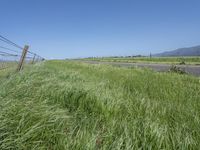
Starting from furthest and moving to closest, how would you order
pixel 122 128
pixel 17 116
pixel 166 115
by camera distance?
pixel 166 115, pixel 122 128, pixel 17 116

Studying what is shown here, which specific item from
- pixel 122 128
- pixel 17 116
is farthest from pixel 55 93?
pixel 122 128

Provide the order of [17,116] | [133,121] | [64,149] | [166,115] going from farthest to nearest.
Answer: [166,115] < [133,121] < [17,116] < [64,149]

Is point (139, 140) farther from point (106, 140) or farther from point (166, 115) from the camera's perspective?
point (166, 115)

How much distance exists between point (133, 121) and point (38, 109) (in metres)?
1.22

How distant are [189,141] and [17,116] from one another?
1844mm

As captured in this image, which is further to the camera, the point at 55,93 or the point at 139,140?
the point at 55,93

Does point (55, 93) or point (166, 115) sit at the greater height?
point (55, 93)

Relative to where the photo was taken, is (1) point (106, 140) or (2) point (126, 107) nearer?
(1) point (106, 140)

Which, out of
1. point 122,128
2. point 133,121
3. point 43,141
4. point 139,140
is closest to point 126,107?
point 133,121

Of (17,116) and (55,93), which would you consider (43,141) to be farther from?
(55,93)

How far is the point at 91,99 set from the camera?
364 cm

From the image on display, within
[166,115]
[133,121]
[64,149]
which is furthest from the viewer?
[166,115]

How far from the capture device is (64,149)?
196 cm

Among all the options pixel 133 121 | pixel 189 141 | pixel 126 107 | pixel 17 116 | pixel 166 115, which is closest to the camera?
pixel 189 141
